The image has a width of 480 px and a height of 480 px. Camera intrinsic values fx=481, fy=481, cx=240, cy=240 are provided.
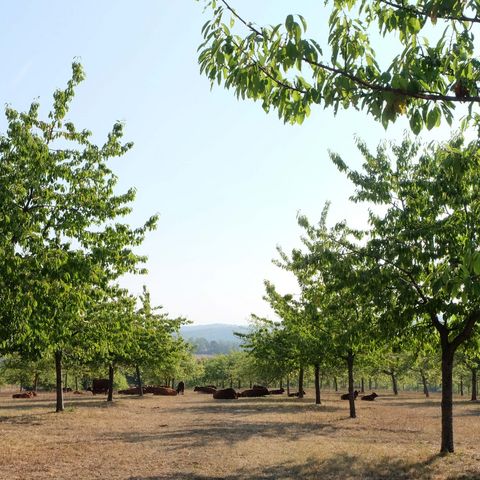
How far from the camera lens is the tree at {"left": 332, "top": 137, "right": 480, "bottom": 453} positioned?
12.6 metres

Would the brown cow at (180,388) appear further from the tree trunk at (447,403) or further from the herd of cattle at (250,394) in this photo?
the tree trunk at (447,403)

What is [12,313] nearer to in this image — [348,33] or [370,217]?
[370,217]

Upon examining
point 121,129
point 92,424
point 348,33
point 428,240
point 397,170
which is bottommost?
point 92,424

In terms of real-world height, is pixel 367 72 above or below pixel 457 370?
above

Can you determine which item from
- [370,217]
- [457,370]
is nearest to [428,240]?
[370,217]

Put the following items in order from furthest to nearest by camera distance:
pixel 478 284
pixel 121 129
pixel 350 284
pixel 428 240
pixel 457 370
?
pixel 457 370 < pixel 121 129 < pixel 350 284 < pixel 428 240 < pixel 478 284

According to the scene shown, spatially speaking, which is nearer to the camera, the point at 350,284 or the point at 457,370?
the point at 350,284

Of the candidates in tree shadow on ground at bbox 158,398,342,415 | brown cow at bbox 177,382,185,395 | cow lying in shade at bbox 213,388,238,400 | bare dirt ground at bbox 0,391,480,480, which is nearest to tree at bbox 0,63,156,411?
bare dirt ground at bbox 0,391,480,480

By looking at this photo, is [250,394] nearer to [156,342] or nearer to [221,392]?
[221,392]

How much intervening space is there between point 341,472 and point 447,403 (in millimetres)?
4345

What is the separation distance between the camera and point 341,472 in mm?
11719

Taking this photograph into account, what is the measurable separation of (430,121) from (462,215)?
27.8 feet

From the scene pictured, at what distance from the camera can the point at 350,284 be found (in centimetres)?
1420

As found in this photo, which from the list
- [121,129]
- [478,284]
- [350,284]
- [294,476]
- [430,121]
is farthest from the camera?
[121,129]
